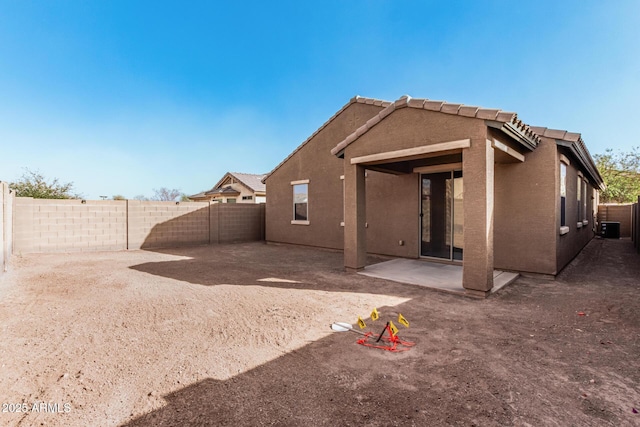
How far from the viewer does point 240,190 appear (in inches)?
920

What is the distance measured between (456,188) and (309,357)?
6.44 metres

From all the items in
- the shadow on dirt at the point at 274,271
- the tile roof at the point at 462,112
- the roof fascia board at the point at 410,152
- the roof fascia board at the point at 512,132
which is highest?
the tile roof at the point at 462,112

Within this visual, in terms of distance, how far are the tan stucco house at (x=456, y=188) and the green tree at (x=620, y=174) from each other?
20.2 metres

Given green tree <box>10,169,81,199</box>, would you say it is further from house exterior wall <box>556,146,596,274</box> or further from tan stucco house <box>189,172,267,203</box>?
house exterior wall <box>556,146,596,274</box>

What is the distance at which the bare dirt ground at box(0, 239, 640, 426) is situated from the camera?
2168mm

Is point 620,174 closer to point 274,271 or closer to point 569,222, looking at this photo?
point 569,222

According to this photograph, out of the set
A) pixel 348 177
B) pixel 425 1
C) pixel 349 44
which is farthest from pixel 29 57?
pixel 425 1

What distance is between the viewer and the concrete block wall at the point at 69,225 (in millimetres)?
9828

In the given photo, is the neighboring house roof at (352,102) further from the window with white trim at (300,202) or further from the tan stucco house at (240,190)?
the tan stucco house at (240,190)

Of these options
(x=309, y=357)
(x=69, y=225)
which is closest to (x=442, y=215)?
(x=309, y=357)

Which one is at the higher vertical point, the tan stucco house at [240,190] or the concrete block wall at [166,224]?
the tan stucco house at [240,190]

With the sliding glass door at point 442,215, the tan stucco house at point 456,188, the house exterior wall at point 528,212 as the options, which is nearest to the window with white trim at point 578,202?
the tan stucco house at point 456,188

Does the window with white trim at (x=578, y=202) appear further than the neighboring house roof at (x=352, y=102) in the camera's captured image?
No

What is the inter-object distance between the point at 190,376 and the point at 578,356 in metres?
3.97
